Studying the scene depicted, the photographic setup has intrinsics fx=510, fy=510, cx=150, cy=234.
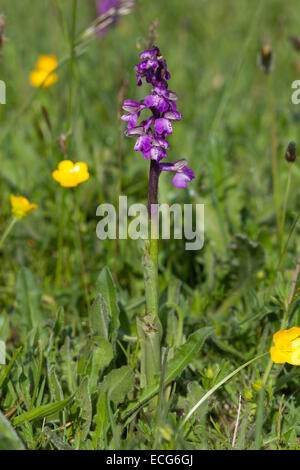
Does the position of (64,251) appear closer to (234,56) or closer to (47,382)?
(47,382)

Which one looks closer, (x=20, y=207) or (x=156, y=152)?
(x=156, y=152)

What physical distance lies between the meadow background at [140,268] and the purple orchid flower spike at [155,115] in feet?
1.06

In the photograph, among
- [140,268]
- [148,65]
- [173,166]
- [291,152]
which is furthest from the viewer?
[140,268]

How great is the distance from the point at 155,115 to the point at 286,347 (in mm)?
732

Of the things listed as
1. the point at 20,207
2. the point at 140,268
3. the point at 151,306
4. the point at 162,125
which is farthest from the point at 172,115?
the point at 140,268

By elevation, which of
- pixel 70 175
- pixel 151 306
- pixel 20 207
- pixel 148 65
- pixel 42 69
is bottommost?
pixel 151 306

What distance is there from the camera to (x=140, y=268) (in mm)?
2152

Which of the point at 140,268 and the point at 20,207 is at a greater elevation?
the point at 20,207

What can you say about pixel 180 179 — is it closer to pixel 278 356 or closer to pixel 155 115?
pixel 155 115

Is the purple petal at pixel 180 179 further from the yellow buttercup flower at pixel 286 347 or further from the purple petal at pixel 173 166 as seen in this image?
the yellow buttercup flower at pixel 286 347

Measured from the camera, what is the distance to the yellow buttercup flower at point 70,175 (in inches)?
69.9

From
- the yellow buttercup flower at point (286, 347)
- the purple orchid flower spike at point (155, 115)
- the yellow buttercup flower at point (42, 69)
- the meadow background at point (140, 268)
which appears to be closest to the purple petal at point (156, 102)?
the purple orchid flower spike at point (155, 115)

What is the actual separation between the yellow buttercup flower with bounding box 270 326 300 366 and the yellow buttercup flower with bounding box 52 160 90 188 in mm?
837

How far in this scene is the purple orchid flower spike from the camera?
48.4 inches
